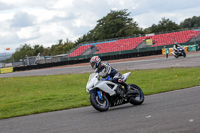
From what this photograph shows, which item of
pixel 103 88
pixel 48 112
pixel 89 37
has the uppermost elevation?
pixel 89 37

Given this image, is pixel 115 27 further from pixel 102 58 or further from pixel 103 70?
pixel 103 70

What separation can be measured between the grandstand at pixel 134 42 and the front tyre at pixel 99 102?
1574 inches

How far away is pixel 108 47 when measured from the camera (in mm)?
53156

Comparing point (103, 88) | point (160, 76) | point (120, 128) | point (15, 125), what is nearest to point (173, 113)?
point (120, 128)

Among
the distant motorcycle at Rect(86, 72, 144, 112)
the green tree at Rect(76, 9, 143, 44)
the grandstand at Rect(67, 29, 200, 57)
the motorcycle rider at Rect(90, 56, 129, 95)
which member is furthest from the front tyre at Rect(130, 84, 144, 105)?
the green tree at Rect(76, 9, 143, 44)

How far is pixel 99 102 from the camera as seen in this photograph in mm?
8453

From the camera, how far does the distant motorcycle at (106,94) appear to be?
27.2 ft

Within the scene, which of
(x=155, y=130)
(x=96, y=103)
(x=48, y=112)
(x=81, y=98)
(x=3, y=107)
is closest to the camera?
(x=155, y=130)

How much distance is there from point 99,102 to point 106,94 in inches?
13.2

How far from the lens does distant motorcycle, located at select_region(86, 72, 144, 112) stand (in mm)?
8305

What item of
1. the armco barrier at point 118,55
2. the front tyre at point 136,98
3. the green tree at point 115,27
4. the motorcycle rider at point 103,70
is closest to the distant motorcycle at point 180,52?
the armco barrier at point 118,55

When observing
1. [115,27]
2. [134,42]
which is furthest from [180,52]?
[115,27]

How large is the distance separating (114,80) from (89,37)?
293ft

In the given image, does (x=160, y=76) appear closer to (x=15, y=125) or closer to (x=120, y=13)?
(x=15, y=125)
